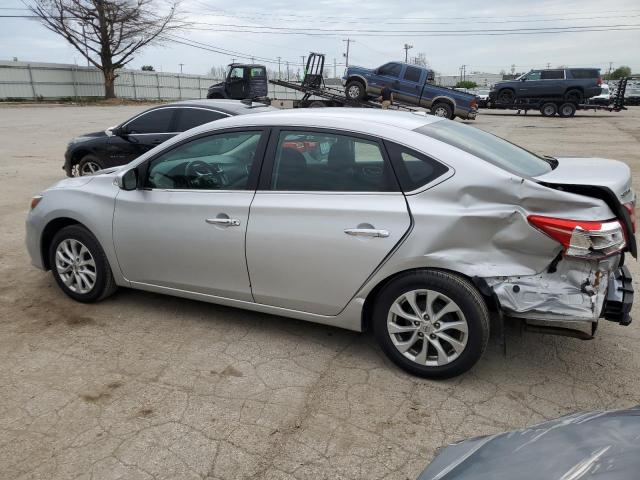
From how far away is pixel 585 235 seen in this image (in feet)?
9.13

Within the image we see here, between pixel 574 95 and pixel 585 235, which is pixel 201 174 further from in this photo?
pixel 574 95

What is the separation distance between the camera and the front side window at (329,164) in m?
3.28

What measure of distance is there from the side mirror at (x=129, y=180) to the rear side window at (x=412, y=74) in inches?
833

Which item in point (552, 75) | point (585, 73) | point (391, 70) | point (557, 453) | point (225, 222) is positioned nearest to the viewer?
point (557, 453)

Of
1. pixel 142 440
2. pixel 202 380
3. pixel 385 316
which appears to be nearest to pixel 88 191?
pixel 202 380

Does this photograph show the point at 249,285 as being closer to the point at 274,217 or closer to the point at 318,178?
the point at 274,217

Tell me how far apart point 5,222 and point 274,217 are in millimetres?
5150

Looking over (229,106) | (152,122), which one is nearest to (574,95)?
(229,106)

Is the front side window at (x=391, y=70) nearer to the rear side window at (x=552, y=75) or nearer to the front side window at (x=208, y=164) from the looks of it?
the rear side window at (x=552, y=75)

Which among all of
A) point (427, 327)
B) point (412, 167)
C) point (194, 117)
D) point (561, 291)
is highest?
point (412, 167)

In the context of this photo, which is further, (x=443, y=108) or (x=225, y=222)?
(x=443, y=108)

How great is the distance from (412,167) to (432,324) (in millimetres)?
942

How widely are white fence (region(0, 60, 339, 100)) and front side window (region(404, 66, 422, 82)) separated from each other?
950 cm

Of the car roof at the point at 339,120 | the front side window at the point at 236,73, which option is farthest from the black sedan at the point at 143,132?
the front side window at the point at 236,73
